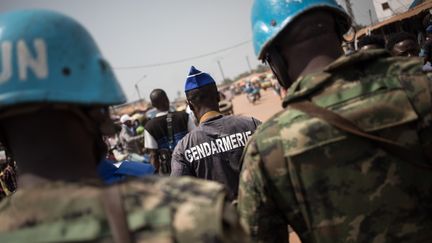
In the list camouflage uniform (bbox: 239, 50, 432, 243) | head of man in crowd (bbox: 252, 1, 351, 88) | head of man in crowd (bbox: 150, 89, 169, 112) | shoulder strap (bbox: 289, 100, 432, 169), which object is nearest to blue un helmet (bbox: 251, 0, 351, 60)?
head of man in crowd (bbox: 252, 1, 351, 88)

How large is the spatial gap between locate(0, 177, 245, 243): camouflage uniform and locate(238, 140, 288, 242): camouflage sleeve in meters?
0.54

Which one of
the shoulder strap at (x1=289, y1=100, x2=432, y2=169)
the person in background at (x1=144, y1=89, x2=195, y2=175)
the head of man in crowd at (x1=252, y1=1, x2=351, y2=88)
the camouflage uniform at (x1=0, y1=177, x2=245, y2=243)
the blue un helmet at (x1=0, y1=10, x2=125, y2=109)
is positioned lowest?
the person in background at (x1=144, y1=89, x2=195, y2=175)

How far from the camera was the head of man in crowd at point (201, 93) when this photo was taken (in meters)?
3.26

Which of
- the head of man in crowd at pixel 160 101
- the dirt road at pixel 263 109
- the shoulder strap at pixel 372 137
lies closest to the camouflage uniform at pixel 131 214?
the shoulder strap at pixel 372 137

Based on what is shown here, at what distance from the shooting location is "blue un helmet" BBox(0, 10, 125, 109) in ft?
3.75

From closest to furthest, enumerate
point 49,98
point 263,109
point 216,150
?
point 49,98 < point 216,150 < point 263,109

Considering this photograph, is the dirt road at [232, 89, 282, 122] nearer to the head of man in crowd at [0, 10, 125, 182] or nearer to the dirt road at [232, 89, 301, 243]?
the dirt road at [232, 89, 301, 243]

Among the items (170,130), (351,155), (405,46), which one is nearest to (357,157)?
(351,155)

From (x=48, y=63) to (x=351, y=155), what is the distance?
1.23 metres

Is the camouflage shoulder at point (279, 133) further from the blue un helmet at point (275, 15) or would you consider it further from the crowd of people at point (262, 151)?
the blue un helmet at point (275, 15)

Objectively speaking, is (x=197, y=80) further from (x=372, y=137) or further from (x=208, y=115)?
(x=372, y=137)

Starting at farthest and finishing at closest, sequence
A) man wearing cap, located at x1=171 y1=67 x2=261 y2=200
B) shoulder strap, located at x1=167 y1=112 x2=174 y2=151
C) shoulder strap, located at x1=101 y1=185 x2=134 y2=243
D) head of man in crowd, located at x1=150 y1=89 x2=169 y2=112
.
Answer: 1. head of man in crowd, located at x1=150 y1=89 x2=169 y2=112
2. shoulder strap, located at x1=167 y1=112 x2=174 y2=151
3. man wearing cap, located at x1=171 y1=67 x2=261 y2=200
4. shoulder strap, located at x1=101 y1=185 x2=134 y2=243

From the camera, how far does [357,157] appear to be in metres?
1.53

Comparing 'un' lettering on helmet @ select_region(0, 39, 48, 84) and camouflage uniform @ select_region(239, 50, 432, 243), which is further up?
'un' lettering on helmet @ select_region(0, 39, 48, 84)
